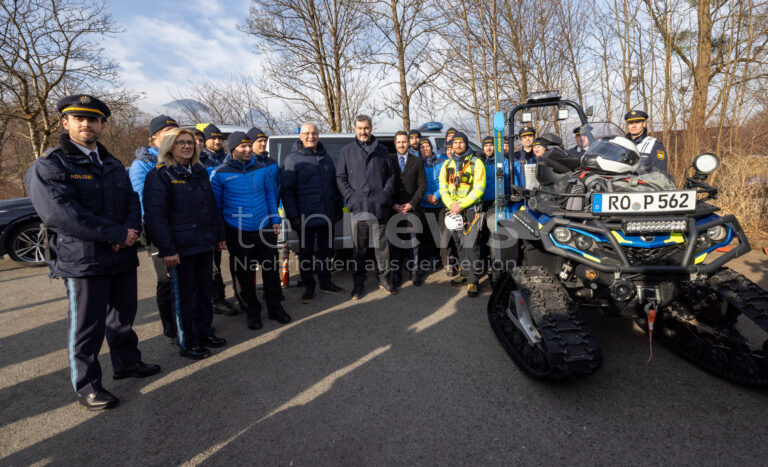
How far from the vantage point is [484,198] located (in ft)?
17.8

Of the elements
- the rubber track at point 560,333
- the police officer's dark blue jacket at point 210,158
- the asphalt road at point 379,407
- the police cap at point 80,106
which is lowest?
the asphalt road at point 379,407

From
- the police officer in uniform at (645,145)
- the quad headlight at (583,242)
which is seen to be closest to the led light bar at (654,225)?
the quad headlight at (583,242)

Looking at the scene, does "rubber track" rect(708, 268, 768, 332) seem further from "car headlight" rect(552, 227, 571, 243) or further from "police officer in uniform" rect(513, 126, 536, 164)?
"police officer in uniform" rect(513, 126, 536, 164)

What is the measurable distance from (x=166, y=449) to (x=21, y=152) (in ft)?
87.7

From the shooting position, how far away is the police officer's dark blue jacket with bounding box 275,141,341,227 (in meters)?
4.79

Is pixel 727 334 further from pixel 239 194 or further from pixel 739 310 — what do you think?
pixel 239 194

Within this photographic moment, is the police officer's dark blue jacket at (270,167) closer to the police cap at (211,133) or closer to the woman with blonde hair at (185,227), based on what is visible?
the woman with blonde hair at (185,227)

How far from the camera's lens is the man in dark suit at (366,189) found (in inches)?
196

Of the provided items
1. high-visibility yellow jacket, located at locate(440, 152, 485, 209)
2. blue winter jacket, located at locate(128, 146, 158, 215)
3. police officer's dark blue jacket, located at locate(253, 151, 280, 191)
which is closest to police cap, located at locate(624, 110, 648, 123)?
high-visibility yellow jacket, located at locate(440, 152, 485, 209)

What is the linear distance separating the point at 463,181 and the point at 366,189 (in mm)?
1243

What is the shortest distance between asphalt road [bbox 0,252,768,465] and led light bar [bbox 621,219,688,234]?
3.74 ft

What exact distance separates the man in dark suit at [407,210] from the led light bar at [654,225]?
116 inches

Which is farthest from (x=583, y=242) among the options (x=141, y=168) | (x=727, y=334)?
(x=141, y=168)

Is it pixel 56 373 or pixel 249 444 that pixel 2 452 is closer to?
pixel 56 373
